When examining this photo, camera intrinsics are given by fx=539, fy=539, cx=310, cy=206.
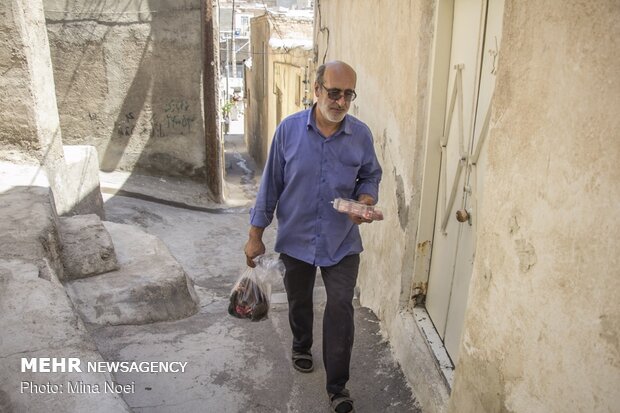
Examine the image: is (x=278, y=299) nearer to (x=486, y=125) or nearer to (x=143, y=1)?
(x=486, y=125)

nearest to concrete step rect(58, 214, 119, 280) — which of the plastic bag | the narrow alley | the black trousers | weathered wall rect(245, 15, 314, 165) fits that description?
the narrow alley

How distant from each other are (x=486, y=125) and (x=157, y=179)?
7.36m

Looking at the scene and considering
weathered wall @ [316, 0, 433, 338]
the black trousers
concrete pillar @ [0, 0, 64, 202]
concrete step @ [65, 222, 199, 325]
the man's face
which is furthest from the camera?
concrete pillar @ [0, 0, 64, 202]

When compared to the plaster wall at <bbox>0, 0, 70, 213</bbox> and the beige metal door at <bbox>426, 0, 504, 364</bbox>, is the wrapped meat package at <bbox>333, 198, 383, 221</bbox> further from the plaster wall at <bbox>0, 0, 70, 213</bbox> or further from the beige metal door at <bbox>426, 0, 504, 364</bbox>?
the plaster wall at <bbox>0, 0, 70, 213</bbox>

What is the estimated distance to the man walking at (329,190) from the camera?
2627mm

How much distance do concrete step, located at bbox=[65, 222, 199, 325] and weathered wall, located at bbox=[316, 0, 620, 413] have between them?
2.28 meters

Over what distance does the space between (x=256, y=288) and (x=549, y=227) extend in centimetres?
184

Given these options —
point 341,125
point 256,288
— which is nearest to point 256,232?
point 256,288

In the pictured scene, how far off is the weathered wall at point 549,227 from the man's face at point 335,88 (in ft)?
3.02

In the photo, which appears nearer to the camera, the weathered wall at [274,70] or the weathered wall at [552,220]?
the weathered wall at [552,220]

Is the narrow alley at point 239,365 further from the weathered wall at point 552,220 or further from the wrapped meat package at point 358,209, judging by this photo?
the weathered wall at point 552,220

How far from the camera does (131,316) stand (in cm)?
355

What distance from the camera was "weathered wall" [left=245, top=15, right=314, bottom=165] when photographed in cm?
1165

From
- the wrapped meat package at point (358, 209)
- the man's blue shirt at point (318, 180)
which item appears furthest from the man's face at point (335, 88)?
the wrapped meat package at point (358, 209)
